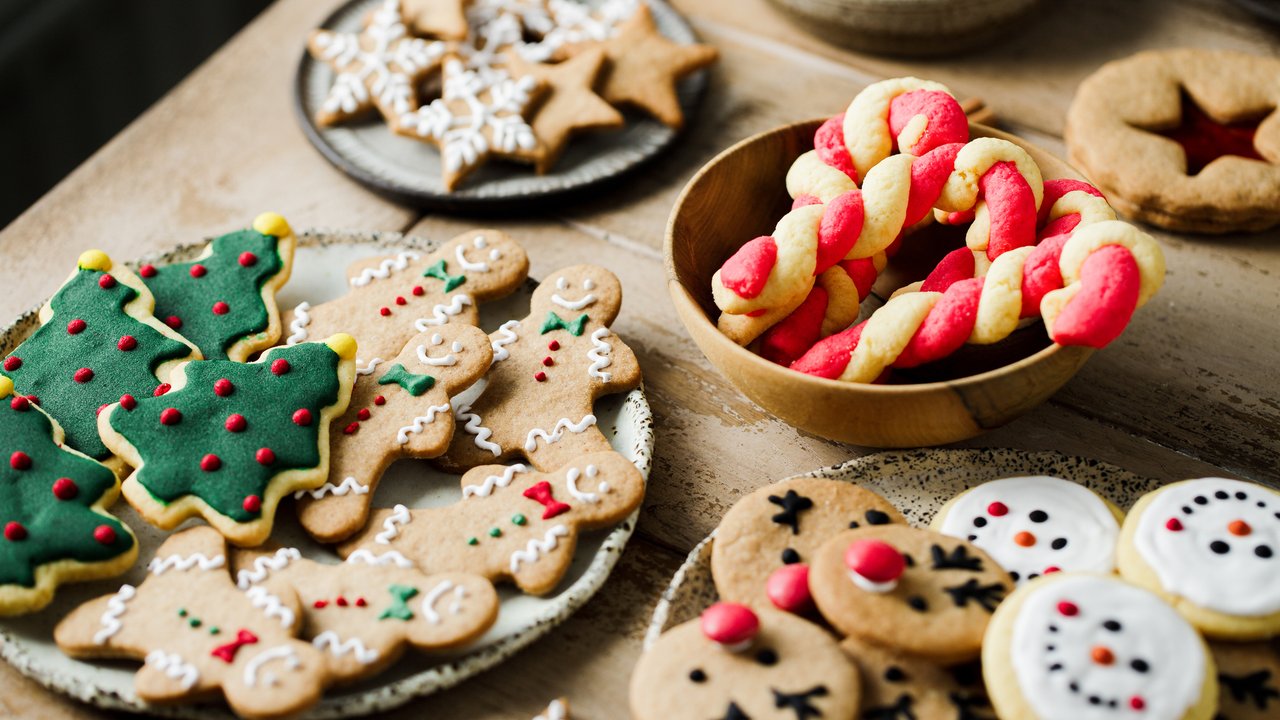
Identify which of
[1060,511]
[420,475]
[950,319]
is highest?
[950,319]

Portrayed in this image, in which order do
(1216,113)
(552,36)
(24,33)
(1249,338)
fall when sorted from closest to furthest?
1. (1249,338)
2. (1216,113)
3. (552,36)
4. (24,33)

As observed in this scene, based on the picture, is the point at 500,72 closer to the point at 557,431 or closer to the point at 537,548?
the point at 557,431

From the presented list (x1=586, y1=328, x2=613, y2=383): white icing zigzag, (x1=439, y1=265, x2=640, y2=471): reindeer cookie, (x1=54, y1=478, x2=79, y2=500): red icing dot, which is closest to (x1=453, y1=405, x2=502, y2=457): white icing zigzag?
(x1=439, y1=265, x2=640, y2=471): reindeer cookie


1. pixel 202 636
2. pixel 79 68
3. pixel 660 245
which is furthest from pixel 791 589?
pixel 79 68

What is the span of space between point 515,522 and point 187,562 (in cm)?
25

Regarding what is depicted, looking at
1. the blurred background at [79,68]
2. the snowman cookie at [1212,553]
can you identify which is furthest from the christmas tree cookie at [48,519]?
the blurred background at [79,68]

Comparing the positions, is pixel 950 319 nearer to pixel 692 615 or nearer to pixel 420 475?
pixel 692 615

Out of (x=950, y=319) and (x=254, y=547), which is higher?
(x=950, y=319)

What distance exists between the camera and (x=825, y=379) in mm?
841

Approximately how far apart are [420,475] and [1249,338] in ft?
2.70

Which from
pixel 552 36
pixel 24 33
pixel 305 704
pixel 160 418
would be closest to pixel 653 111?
pixel 552 36

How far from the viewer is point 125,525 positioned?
887mm

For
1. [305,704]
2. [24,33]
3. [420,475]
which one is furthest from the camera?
[24,33]

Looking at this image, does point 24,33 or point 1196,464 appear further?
point 24,33
